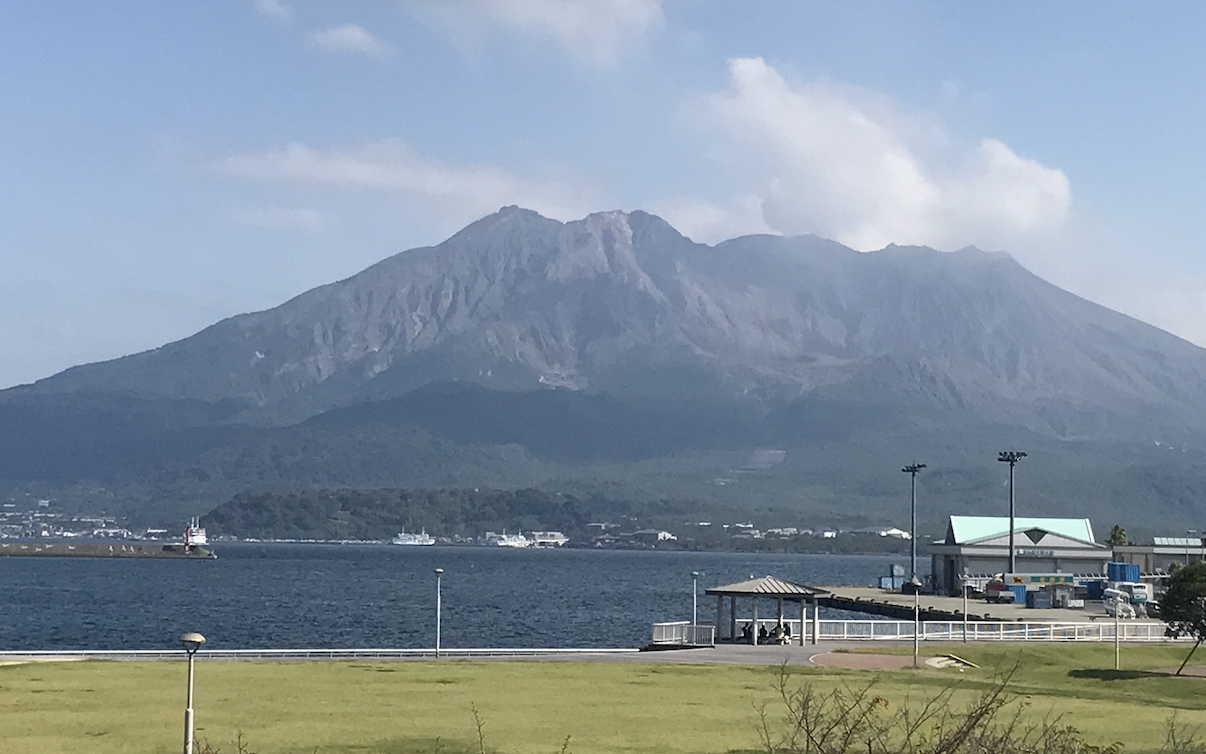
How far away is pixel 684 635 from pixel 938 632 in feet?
44.7

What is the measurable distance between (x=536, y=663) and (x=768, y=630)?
75.8 feet

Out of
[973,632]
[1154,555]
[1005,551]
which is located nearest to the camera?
[973,632]

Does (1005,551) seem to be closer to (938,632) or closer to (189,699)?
(938,632)

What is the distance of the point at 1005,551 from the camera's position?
12912cm

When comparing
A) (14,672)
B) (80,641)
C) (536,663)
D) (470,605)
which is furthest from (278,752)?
(470,605)

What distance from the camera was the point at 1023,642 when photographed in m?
64.4

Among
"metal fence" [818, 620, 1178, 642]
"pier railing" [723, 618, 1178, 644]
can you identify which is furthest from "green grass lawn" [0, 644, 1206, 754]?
"metal fence" [818, 620, 1178, 642]

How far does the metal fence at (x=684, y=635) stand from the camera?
203 ft

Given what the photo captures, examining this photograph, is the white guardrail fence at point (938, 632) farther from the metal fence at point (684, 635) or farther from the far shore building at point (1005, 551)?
the far shore building at point (1005, 551)

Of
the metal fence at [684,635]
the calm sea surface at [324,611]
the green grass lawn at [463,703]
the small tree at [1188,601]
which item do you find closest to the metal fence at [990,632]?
the metal fence at [684,635]

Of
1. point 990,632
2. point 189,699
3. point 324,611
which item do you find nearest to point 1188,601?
point 990,632

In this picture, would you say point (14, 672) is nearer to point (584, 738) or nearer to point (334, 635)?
point (584, 738)

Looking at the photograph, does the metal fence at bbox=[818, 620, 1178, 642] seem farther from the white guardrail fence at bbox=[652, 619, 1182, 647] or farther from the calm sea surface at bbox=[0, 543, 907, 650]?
the calm sea surface at bbox=[0, 543, 907, 650]

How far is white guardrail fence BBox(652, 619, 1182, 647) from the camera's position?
63.2m
